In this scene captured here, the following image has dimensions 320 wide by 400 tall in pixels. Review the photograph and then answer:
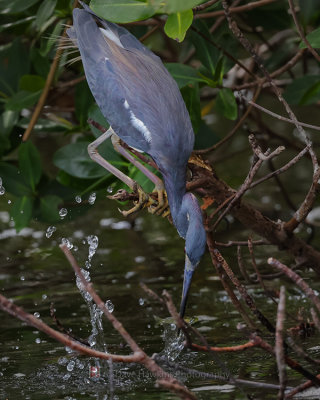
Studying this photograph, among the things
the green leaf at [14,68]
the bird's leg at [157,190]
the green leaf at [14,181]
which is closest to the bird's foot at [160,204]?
the bird's leg at [157,190]

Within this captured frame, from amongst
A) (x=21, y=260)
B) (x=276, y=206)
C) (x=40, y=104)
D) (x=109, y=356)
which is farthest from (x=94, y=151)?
(x=276, y=206)

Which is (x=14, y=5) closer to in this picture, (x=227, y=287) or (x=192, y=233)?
(x=192, y=233)

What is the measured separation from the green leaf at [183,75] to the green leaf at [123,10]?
846 millimetres

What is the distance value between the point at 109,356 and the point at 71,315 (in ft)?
6.12

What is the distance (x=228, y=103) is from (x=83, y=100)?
887 millimetres

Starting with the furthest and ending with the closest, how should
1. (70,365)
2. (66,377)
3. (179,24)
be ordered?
(70,365) → (66,377) → (179,24)

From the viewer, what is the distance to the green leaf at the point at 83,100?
452cm

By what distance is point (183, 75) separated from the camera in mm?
3889

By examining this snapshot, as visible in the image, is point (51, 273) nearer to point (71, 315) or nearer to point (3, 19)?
point (71, 315)

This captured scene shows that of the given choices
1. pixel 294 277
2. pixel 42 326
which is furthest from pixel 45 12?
pixel 294 277

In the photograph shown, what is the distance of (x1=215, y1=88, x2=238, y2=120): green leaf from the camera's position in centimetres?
404

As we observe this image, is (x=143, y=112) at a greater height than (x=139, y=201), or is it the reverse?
(x=143, y=112)

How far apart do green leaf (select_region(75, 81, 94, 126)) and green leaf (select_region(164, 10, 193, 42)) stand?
1.55m

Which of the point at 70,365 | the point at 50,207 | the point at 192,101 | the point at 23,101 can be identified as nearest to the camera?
the point at 70,365
